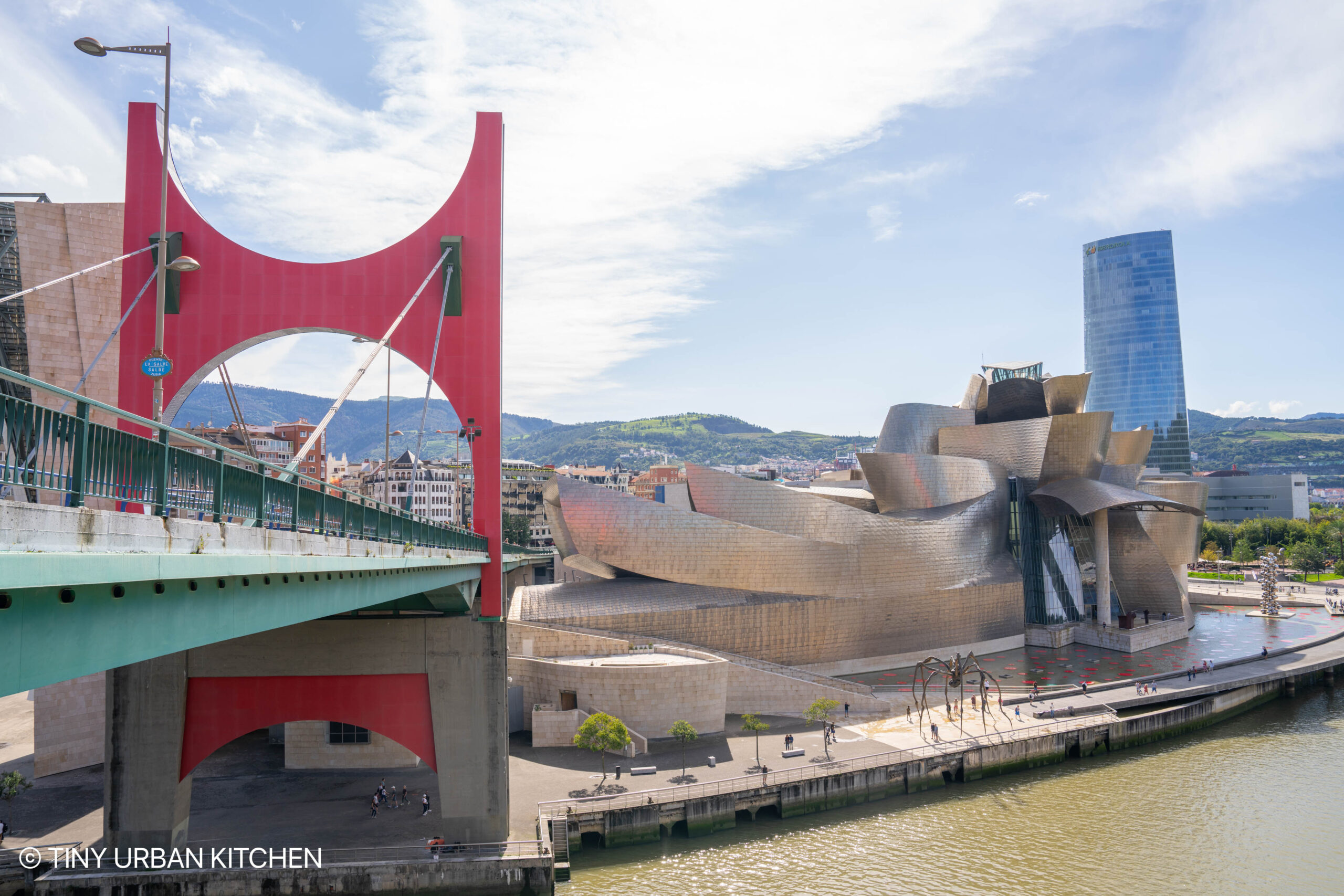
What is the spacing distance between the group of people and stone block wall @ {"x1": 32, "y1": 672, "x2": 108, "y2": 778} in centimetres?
812

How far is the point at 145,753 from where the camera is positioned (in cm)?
1614

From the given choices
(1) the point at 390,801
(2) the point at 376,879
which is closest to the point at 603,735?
(1) the point at 390,801

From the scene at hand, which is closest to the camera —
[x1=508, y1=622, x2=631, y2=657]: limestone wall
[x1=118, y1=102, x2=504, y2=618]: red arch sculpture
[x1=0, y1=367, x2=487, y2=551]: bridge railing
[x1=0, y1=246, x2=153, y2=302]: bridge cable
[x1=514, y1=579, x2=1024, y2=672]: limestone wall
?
[x1=0, y1=367, x2=487, y2=551]: bridge railing

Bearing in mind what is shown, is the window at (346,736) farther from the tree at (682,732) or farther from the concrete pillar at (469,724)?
the tree at (682,732)

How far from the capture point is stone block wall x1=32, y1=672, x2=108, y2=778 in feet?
68.1

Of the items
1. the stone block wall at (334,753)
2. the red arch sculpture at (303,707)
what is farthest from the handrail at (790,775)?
the stone block wall at (334,753)

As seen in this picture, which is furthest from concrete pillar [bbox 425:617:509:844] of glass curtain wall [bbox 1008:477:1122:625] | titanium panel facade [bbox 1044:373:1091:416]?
titanium panel facade [bbox 1044:373:1091:416]

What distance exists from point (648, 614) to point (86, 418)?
25431 mm

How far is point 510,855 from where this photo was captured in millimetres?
16031

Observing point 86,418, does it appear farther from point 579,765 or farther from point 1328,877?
point 1328,877

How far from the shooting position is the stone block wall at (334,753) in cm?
2250

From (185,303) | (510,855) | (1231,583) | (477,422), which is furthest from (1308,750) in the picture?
(1231,583)

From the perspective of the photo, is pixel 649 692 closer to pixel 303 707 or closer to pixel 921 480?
pixel 303 707

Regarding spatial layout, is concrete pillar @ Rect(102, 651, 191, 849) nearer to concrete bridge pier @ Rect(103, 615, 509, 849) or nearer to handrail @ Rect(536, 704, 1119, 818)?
concrete bridge pier @ Rect(103, 615, 509, 849)
